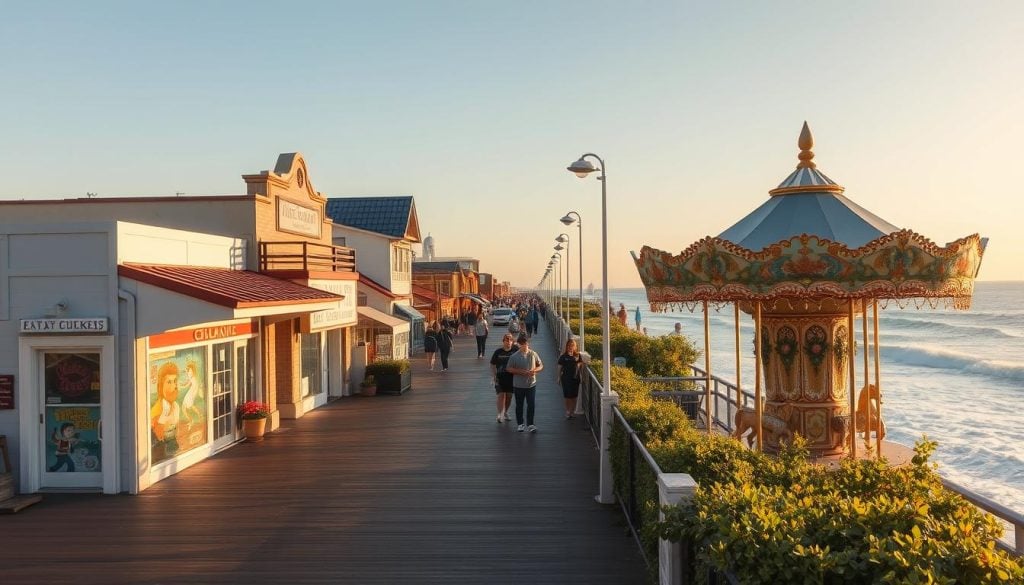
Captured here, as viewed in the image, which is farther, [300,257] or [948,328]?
[948,328]

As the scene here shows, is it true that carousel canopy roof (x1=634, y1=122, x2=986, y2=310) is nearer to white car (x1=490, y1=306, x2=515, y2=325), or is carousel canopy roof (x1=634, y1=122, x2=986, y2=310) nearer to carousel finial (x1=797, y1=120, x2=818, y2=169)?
carousel finial (x1=797, y1=120, x2=818, y2=169)

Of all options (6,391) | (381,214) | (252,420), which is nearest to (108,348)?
(6,391)

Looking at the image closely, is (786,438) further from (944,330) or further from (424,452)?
(944,330)

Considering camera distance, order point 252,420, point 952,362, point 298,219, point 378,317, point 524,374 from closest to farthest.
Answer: point 252,420
point 524,374
point 298,219
point 378,317
point 952,362

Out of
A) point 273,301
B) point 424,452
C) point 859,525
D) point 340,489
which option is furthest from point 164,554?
point 859,525

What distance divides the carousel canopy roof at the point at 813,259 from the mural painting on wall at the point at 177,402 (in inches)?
288

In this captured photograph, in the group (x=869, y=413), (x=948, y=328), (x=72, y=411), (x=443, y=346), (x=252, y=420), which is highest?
(x=72, y=411)

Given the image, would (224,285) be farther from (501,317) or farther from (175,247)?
(501,317)

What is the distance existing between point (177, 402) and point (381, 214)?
23.2m

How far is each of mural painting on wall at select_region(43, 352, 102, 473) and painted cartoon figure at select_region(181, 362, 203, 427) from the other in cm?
152

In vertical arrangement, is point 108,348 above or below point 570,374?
above

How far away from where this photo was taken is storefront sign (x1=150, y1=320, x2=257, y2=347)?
11023 mm

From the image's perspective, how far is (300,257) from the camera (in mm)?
15938

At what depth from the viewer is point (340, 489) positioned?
1032cm
